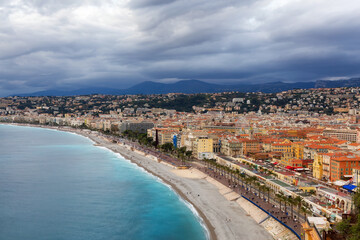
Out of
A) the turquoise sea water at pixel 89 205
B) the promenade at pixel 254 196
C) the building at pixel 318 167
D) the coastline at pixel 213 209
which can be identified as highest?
the building at pixel 318 167

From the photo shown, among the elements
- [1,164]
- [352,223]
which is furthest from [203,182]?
[1,164]

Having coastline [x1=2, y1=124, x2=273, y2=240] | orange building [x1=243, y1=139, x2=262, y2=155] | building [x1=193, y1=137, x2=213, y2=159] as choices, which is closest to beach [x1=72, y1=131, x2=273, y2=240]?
coastline [x1=2, y1=124, x2=273, y2=240]

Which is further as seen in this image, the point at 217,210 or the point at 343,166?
the point at 343,166

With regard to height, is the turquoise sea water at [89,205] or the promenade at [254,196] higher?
the promenade at [254,196]

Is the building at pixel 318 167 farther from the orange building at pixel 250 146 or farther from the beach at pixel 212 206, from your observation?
the orange building at pixel 250 146

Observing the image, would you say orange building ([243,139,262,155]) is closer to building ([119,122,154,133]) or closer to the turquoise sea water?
the turquoise sea water

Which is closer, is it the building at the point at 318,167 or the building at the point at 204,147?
the building at the point at 318,167

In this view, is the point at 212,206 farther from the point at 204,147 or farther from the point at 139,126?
the point at 139,126

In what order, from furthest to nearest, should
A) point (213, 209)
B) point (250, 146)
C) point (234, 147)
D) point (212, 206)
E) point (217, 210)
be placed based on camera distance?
1. point (250, 146)
2. point (234, 147)
3. point (212, 206)
4. point (213, 209)
5. point (217, 210)

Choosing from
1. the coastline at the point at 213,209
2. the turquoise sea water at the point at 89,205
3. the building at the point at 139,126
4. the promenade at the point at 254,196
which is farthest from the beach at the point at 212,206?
the building at the point at 139,126

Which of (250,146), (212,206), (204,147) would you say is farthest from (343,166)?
(204,147)
